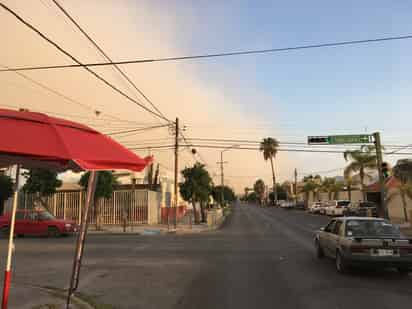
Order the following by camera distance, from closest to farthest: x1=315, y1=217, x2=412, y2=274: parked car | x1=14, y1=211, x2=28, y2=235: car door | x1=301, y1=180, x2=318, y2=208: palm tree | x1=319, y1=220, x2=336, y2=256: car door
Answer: x1=315, y1=217, x2=412, y2=274: parked car
x1=319, y1=220, x2=336, y2=256: car door
x1=14, y1=211, x2=28, y2=235: car door
x1=301, y1=180, x2=318, y2=208: palm tree

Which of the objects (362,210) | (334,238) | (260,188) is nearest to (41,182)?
(334,238)

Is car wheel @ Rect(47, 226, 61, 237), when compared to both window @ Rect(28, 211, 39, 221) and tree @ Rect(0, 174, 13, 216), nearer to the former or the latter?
window @ Rect(28, 211, 39, 221)

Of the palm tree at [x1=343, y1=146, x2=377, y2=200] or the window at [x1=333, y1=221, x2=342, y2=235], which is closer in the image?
the window at [x1=333, y1=221, x2=342, y2=235]

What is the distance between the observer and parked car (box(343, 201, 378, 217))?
3322 centimetres

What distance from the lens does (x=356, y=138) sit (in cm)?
2655

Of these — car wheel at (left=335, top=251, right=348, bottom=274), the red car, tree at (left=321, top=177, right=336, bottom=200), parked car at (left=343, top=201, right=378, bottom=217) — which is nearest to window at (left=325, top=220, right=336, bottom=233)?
car wheel at (left=335, top=251, right=348, bottom=274)

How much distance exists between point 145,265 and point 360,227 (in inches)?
246

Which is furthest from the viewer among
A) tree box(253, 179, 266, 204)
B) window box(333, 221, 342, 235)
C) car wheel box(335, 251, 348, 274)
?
tree box(253, 179, 266, 204)

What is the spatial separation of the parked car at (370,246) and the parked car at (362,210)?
77.1 ft

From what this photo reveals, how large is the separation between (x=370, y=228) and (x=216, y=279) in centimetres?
437

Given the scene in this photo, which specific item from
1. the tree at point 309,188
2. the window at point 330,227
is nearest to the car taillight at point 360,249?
the window at point 330,227

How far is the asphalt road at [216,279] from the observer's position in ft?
23.2

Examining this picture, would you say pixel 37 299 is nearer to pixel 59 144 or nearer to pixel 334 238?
pixel 59 144

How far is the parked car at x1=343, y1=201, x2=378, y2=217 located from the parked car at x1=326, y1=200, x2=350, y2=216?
152cm
